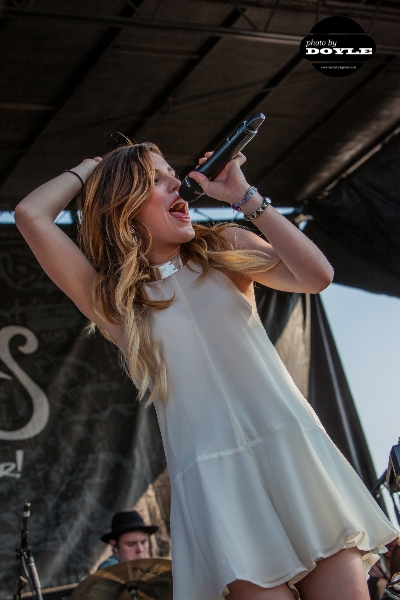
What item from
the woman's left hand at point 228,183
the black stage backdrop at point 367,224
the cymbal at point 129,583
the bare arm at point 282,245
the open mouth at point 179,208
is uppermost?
the black stage backdrop at point 367,224

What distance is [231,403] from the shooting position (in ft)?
4.85

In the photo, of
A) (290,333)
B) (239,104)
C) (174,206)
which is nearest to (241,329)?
(174,206)

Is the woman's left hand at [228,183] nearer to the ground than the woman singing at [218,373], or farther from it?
farther from it

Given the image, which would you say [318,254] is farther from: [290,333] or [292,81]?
[290,333]

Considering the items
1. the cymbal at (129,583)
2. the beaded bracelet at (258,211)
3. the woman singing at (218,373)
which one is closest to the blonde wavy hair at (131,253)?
the woman singing at (218,373)

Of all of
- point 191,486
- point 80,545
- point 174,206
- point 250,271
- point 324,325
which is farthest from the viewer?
point 324,325

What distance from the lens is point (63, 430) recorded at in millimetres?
5430

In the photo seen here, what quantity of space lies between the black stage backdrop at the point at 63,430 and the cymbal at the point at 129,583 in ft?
3.57

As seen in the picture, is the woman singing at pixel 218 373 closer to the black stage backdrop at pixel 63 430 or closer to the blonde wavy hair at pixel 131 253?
the blonde wavy hair at pixel 131 253

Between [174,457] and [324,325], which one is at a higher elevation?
[324,325]

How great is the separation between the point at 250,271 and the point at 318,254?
180mm

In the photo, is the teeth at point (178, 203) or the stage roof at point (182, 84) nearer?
the teeth at point (178, 203)

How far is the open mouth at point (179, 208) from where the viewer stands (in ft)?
5.93

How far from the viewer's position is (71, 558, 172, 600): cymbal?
402cm
